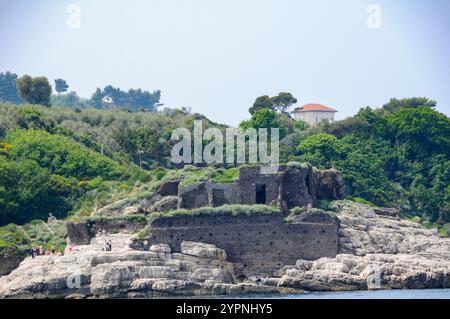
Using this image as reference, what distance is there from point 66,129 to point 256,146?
15.0m

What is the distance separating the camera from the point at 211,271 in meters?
78.6

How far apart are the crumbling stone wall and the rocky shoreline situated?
0.57 m

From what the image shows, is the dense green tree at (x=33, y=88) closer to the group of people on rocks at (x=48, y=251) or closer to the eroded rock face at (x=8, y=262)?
the group of people on rocks at (x=48, y=251)

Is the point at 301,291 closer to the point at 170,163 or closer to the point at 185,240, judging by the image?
the point at 185,240

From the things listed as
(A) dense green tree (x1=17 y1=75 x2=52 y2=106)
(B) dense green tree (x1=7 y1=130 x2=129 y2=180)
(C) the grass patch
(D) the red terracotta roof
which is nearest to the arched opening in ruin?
(C) the grass patch

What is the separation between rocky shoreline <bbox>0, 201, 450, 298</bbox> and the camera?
75.7 m

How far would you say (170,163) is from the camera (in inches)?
4126

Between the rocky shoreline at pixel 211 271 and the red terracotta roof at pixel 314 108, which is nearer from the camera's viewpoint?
the rocky shoreline at pixel 211 271

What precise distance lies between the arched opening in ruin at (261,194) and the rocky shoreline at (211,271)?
417cm

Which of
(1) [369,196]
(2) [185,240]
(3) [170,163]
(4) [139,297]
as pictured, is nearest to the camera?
(4) [139,297]

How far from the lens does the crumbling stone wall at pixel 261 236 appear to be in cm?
8112

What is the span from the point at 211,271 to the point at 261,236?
4.33 metres

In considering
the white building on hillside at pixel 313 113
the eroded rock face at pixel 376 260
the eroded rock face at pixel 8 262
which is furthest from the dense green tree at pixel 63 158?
the white building on hillside at pixel 313 113

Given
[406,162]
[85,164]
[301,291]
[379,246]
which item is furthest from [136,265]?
[406,162]
